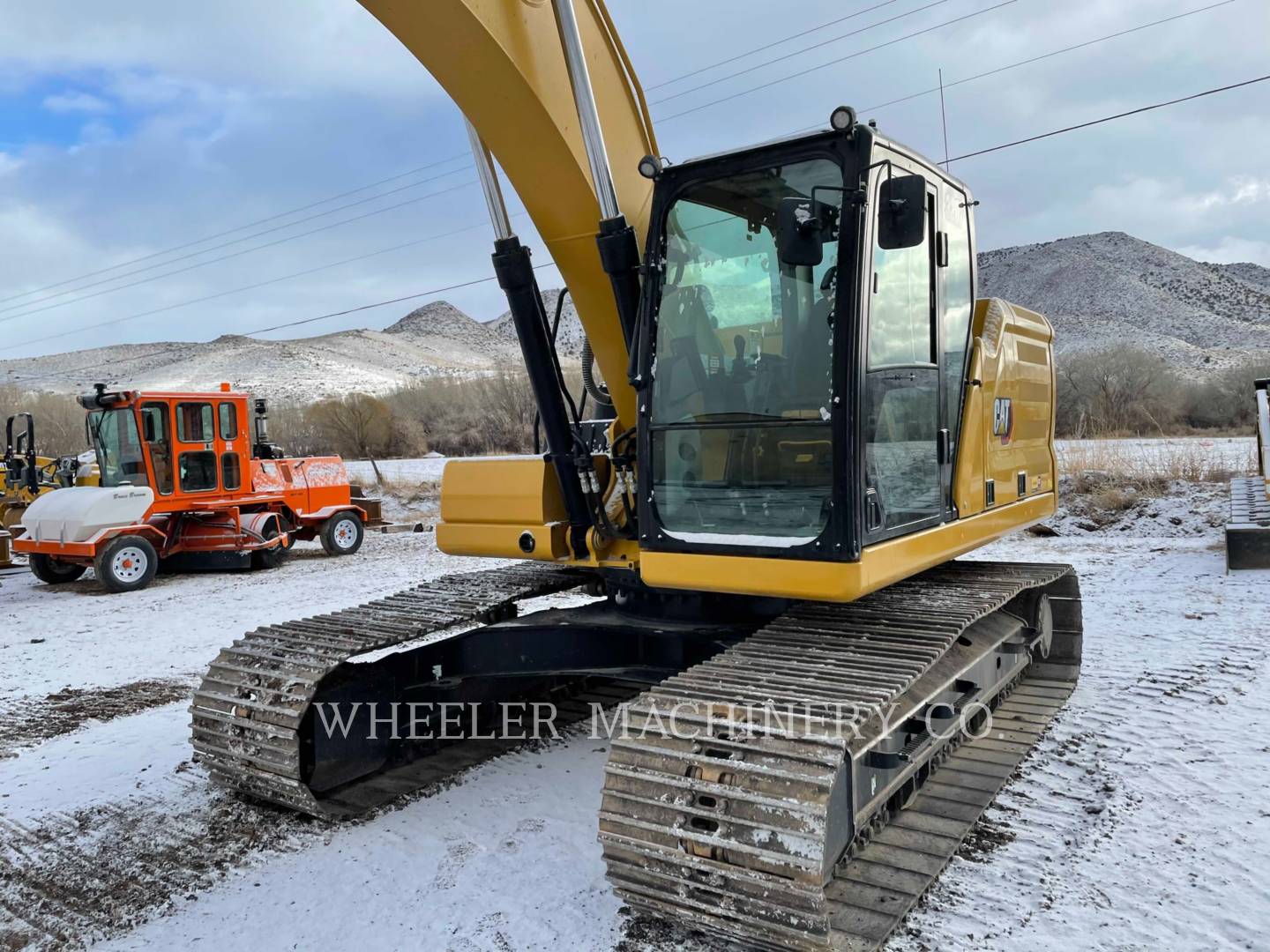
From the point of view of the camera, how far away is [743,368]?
139 inches

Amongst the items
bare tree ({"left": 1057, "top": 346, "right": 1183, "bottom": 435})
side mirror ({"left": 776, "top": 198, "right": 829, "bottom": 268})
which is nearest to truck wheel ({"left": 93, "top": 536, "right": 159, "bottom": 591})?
side mirror ({"left": 776, "top": 198, "right": 829, "bottom": 268})

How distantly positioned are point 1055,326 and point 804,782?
242 ft

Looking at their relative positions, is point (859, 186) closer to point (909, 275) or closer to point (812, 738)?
point (909, 275)

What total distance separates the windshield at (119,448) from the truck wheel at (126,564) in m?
0.73

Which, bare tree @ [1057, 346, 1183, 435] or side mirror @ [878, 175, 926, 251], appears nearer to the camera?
side mirror @ [878, 175, 926, 251]

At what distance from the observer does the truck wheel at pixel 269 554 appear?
1127cm

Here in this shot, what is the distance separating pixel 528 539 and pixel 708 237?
1.46 metres

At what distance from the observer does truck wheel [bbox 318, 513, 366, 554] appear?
39.7 ft

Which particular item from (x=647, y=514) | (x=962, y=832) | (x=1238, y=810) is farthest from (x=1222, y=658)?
(x=647, y=514)

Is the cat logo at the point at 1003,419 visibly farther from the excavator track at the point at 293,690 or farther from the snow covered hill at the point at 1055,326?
the snow covered hill at the point at 1055,326

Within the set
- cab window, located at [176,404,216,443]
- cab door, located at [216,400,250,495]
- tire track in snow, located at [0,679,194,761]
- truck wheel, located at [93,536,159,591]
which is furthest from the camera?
cab door, located at [216,400,250,495]

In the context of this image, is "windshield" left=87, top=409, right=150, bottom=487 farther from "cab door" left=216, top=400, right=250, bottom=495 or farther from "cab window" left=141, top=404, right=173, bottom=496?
"cab door" left=216, top=400, right=250, bottom=495

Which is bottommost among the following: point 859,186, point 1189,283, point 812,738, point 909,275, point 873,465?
point 812,738

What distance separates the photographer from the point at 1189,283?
244 feet
